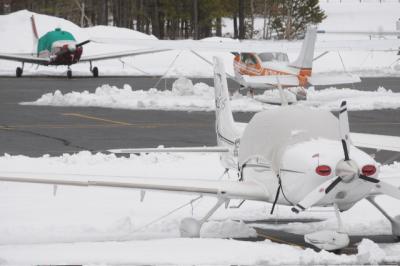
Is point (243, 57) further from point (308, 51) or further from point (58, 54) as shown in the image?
point (58, 54)

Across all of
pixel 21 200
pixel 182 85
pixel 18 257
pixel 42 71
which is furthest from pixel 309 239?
pixel 42 71

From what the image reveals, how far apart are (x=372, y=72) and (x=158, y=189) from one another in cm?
5399

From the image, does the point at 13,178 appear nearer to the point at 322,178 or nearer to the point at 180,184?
the point at 180,184

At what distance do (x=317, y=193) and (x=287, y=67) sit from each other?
1032 inches

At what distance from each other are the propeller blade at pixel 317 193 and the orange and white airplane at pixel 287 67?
19667 millimetres

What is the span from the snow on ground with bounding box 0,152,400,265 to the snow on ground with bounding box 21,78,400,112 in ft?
50.8

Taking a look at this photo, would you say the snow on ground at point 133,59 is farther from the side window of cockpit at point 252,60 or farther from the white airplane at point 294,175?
the white airplane at point 294,175

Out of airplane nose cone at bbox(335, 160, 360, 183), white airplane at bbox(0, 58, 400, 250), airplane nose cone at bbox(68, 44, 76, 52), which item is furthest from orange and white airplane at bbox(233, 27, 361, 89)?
airplane nose cone at bbox(335, 160, 360, 183)

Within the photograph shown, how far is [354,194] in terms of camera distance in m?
10.8

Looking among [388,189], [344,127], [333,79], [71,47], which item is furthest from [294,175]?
[71,47]

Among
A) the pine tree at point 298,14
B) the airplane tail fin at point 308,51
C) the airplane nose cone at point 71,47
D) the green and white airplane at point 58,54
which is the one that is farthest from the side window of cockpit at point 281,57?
the pine tree at point 298,14

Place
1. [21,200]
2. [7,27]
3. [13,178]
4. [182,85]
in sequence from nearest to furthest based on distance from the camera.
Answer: [13,178] → [21,200] → [182,85] → [7,27]

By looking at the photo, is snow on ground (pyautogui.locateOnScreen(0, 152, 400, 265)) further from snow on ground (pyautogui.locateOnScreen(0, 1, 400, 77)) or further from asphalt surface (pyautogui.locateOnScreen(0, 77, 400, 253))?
snow on ground (pyautogui.locateOnScreen(0, 1, 400, 77))

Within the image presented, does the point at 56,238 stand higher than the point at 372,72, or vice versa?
the point at 56,238
